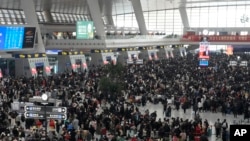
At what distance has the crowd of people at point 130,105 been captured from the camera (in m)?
15.0

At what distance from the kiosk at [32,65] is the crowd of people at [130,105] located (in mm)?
4805

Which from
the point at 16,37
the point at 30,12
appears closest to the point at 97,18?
the point at 30,12

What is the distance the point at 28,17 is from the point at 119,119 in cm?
2053

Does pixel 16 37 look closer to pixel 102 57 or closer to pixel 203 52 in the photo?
pixel 102 57

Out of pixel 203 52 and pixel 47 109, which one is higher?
pixel 203 52

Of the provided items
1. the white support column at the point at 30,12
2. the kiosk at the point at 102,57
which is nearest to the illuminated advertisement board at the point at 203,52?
the kiosk at the point at 102,57

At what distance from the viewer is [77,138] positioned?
1436 centimetres

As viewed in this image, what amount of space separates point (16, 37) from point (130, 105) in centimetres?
1490

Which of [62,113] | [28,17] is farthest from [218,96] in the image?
[28,17]

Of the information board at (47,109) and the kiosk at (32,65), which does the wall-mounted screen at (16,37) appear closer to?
the kiosk at (32,65)

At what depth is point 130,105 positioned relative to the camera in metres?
21.1

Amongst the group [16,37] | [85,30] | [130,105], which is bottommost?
[130,105]

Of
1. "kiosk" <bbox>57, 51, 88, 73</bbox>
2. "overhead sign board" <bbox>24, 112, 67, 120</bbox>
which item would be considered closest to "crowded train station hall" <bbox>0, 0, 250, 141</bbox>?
"overhead sign board" <bbox>24, 112, 67, 120</bbox>

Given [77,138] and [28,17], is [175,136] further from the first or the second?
[28,17]
